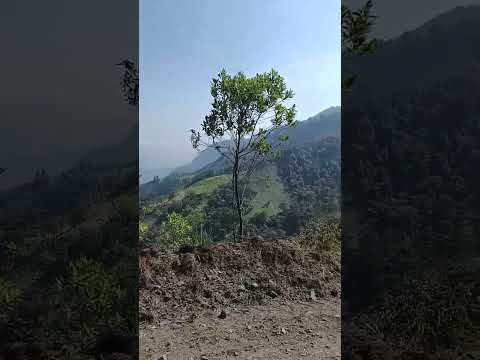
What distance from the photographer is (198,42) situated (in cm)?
584

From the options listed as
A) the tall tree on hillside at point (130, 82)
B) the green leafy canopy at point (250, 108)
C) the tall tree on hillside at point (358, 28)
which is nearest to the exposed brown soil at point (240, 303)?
the green leafy canopy at point (250, 108)

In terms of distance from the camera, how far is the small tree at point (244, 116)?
17.8 feet

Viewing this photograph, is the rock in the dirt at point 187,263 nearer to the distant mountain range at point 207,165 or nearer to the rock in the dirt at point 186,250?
the rock in the dirt at point 186,250

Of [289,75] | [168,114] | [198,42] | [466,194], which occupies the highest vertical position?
[198,42]

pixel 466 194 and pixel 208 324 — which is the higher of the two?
pixel 466 194

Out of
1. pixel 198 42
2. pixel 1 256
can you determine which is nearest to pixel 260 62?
pixel 198 42

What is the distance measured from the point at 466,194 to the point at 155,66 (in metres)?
4.52

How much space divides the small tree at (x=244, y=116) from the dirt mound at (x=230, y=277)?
834 millimetres

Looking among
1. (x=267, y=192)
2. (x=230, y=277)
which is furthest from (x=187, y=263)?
(x=267, y=192)

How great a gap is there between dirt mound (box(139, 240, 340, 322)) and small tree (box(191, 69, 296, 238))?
2.74 feet

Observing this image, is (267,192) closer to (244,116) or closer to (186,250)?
(244,116)

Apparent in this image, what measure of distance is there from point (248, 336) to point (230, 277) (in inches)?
28.4

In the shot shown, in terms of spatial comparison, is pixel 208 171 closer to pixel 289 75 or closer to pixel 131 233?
pixel 289 75

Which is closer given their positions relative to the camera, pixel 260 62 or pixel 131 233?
pixel 131 233
